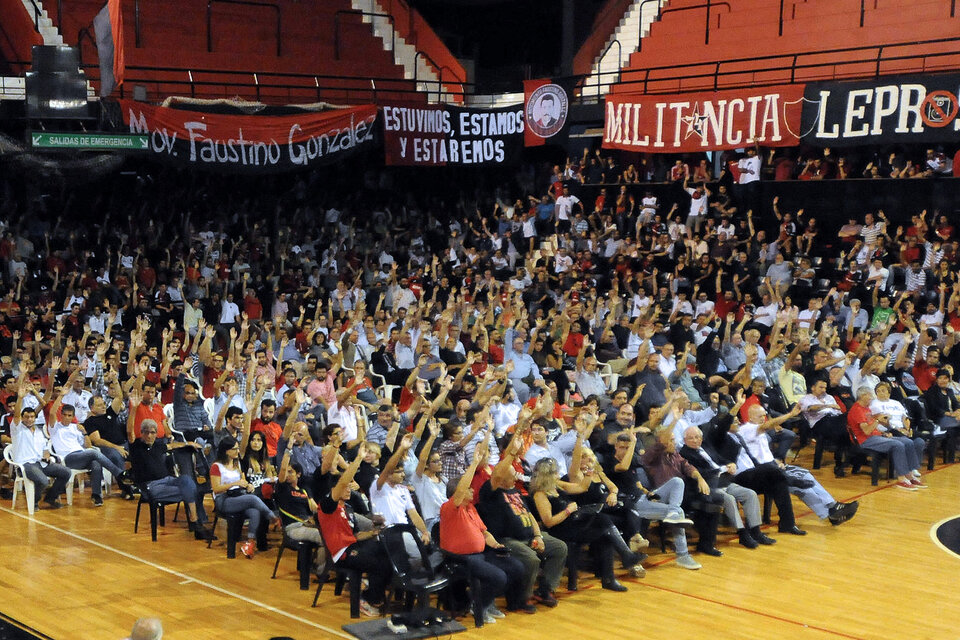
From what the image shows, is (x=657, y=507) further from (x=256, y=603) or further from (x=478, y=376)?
(x=478, y=376)

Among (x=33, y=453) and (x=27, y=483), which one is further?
(x=33, y=453)

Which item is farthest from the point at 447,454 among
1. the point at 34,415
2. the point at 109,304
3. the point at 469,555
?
the point at 109,304

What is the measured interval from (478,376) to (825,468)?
4512 mm

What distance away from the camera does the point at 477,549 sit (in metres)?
8.07

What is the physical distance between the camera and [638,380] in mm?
13500

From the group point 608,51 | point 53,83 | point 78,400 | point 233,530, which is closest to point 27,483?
point 78,400

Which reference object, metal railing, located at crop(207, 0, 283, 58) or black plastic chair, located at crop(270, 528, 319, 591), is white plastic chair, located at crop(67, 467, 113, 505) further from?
metal railing, located at crop(207, 0, 283, 58)

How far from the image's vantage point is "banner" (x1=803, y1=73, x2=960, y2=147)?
57.5 ft

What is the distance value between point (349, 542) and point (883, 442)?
6.93m

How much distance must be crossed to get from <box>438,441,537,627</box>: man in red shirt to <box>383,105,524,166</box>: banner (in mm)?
15179

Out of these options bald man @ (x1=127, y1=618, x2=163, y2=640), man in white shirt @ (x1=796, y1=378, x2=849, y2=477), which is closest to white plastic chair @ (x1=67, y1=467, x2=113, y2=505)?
bald man @ (x1=127, y1=618, x2=163, y2=640)

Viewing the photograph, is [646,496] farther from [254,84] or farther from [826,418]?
[254,84]

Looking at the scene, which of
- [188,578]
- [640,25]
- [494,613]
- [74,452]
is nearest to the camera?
[494,613]

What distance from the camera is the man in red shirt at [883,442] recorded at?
12383mm
